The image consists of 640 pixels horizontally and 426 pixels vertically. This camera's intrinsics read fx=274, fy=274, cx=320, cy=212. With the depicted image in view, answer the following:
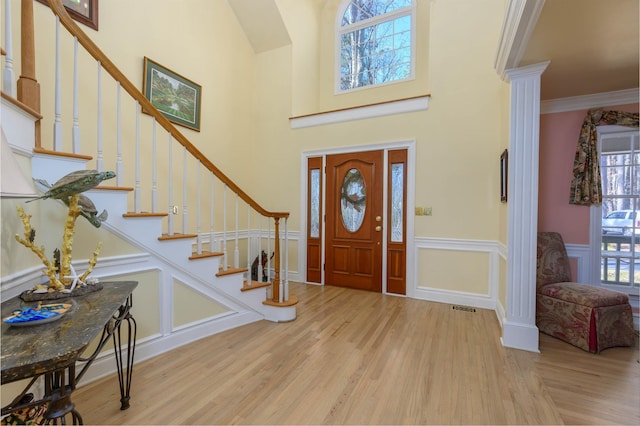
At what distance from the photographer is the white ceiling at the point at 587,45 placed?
1.78m

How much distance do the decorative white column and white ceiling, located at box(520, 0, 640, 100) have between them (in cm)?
26

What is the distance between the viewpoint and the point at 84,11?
8.83 ft

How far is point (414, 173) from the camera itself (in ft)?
12.7

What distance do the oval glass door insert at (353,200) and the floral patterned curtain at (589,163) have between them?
98.7 inches

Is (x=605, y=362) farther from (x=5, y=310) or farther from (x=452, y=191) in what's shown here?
(x=5, y=310)

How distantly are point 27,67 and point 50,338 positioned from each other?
5.78 ft

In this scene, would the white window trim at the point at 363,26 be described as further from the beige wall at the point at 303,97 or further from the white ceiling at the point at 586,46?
the white ceiling at the point at 586,46

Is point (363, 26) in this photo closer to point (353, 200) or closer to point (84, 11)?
point (353, 200)

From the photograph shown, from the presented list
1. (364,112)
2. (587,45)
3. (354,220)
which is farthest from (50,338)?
(364,112)

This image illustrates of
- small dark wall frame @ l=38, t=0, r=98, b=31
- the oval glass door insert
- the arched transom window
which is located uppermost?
the arched transom window

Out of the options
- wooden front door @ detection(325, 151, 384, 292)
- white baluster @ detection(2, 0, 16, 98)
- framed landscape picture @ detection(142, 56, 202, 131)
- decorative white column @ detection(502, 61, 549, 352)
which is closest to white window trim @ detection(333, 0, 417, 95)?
wooden front door @ detection(325, 151, 384, 292)

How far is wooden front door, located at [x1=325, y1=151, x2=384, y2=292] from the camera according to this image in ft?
13.5

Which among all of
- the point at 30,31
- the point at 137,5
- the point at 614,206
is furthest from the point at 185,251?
the point at 614,206

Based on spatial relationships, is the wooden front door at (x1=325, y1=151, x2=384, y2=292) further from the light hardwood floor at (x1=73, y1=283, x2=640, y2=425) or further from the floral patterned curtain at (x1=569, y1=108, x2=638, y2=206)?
the floral patterned curtain at (x1=569, y1=108, x2=638, y2=206)
